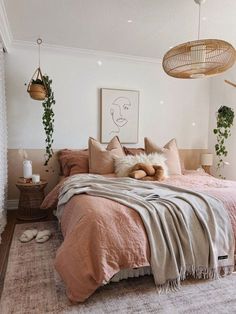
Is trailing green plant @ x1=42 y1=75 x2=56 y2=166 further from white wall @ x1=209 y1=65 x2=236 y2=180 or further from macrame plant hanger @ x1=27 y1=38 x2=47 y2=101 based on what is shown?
white wall @ x1=209 y1=65 x2=236 y2=180

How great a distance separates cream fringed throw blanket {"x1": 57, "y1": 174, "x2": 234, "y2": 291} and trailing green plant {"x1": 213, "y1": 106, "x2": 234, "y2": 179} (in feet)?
7.74

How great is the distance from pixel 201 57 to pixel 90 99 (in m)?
2.14

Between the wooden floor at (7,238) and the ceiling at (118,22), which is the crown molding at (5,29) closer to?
the ceiling at (118,22)

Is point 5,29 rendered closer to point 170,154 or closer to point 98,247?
point 170,154

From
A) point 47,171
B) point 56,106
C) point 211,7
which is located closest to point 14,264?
point 47,171

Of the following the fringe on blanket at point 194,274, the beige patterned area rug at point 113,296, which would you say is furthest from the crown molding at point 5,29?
the fringe on blanket at point 194,274

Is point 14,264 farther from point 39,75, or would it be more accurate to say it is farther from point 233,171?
point 233,171

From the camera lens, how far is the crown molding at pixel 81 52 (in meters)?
3.53

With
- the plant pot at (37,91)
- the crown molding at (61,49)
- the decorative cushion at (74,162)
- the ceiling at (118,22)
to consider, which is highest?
the ceiling at (118,22)

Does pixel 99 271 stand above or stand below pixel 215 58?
below

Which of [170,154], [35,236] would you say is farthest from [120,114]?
[35,236]

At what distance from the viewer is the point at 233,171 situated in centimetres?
410

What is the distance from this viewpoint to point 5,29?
3008 mm

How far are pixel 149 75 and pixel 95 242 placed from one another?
3.37m
